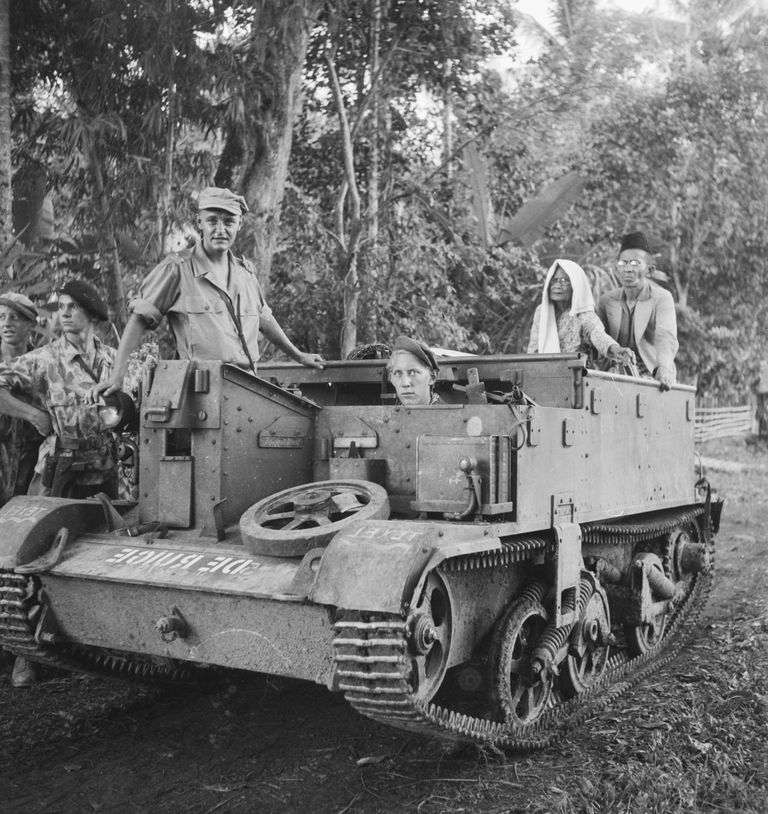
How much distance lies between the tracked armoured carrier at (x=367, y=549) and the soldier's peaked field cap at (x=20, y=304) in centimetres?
159

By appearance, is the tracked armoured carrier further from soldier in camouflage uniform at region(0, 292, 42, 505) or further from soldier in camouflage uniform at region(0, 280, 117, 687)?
soldier in camouflage uniform at region(0, 292, 42, 505)

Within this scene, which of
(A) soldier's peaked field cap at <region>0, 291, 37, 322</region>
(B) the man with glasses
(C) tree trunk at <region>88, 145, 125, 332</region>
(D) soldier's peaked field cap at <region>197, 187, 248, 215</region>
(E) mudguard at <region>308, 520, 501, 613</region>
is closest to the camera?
(E) mudguard at <region>308, 520, 501, 613</region>

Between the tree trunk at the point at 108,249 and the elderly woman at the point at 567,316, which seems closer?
the elderly woman at the point at 567,316

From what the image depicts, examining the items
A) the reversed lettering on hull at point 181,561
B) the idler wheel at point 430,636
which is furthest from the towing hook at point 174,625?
the idler wheel at point 430,636

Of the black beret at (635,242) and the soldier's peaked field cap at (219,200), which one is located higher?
the black beret at (635,242)

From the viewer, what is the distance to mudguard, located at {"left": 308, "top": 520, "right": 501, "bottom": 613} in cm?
374

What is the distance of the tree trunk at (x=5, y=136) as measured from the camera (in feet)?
24.5

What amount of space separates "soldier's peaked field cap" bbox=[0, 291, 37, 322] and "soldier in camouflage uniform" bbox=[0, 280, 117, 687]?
31 cm

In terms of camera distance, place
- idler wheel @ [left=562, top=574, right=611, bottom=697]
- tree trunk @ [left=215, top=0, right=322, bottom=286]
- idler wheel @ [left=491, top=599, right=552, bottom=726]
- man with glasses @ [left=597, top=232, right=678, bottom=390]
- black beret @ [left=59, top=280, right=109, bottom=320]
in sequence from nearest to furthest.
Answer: idler wheel @ [left=491, top=599, right=552, bottom=726], idler wheel @ [left=562, top=574, right=611, bottom=697], black beret @ [left=59, top=280, right=109, bottom=320], man with glasses @ [left=597, top=232, right=678, bottom=390], tree trunk @ [left=215, top=0, right=322, bottom=286]

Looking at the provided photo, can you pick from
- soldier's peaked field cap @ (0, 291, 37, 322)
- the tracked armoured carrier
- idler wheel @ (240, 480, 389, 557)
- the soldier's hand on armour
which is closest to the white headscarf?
the tracked armoured carrier

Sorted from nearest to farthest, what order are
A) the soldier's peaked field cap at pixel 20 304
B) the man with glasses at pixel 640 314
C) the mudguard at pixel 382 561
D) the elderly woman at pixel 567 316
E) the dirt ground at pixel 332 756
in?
the mudguard at pixel 382 561
the dirt ground at pixel 332 756
the soldier's peaked field cap at pixel 20 304
the elderly woman at pixel 567 316
the man with glasses at pixel 640 314

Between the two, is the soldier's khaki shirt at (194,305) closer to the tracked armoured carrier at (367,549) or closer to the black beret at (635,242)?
the tracked armoured carrier at (367,549)

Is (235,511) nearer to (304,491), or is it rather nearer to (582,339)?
(304,491)

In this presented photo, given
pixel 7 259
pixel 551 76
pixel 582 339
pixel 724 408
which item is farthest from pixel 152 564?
pixel 724 408
